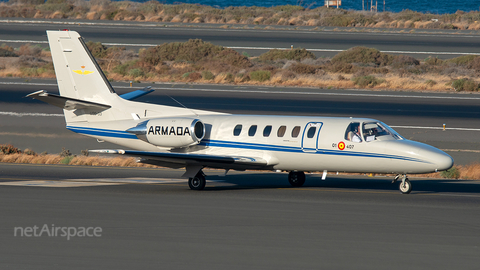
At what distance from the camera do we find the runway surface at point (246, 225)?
1172 cm

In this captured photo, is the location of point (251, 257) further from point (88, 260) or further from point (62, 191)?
point (62, 191)

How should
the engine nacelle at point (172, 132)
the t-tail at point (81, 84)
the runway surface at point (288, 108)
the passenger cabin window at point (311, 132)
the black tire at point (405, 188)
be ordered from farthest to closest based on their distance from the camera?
the runway surface at point (288, 108) → the t-tail at point (81, 84) → the engine nacelle at point (172, 132) → the passenger cabin window at point (311, 132) → the black tire at point (405, 188)

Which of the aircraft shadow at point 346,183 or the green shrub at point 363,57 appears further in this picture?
the green shrub at point 363,57

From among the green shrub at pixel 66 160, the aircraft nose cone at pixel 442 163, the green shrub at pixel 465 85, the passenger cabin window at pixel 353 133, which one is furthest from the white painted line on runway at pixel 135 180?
the green shrub at pixel 465 85

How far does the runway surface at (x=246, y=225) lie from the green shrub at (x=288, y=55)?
4244 centimetres

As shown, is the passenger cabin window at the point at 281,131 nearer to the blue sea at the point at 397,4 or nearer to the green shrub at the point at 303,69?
the green shrub at the point at 303,69

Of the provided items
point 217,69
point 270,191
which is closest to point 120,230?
point 270,191

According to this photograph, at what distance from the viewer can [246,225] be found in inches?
576

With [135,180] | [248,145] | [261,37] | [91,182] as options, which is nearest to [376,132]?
[248,145]

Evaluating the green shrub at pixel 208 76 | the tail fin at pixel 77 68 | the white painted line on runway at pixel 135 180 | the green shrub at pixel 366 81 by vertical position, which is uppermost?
the tail fin at pixel 77 68

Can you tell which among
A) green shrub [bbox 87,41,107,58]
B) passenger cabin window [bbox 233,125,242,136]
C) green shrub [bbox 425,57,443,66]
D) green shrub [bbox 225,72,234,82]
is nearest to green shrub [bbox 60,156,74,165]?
passenger cabin window [bbox 233,125,242,136]

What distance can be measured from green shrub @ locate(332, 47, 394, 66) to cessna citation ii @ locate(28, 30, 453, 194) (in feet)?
136

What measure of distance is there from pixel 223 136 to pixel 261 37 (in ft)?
194

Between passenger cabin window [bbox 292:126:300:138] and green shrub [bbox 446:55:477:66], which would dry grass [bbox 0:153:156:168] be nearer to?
passenger cabin window [bbox 292:126:300:138]
